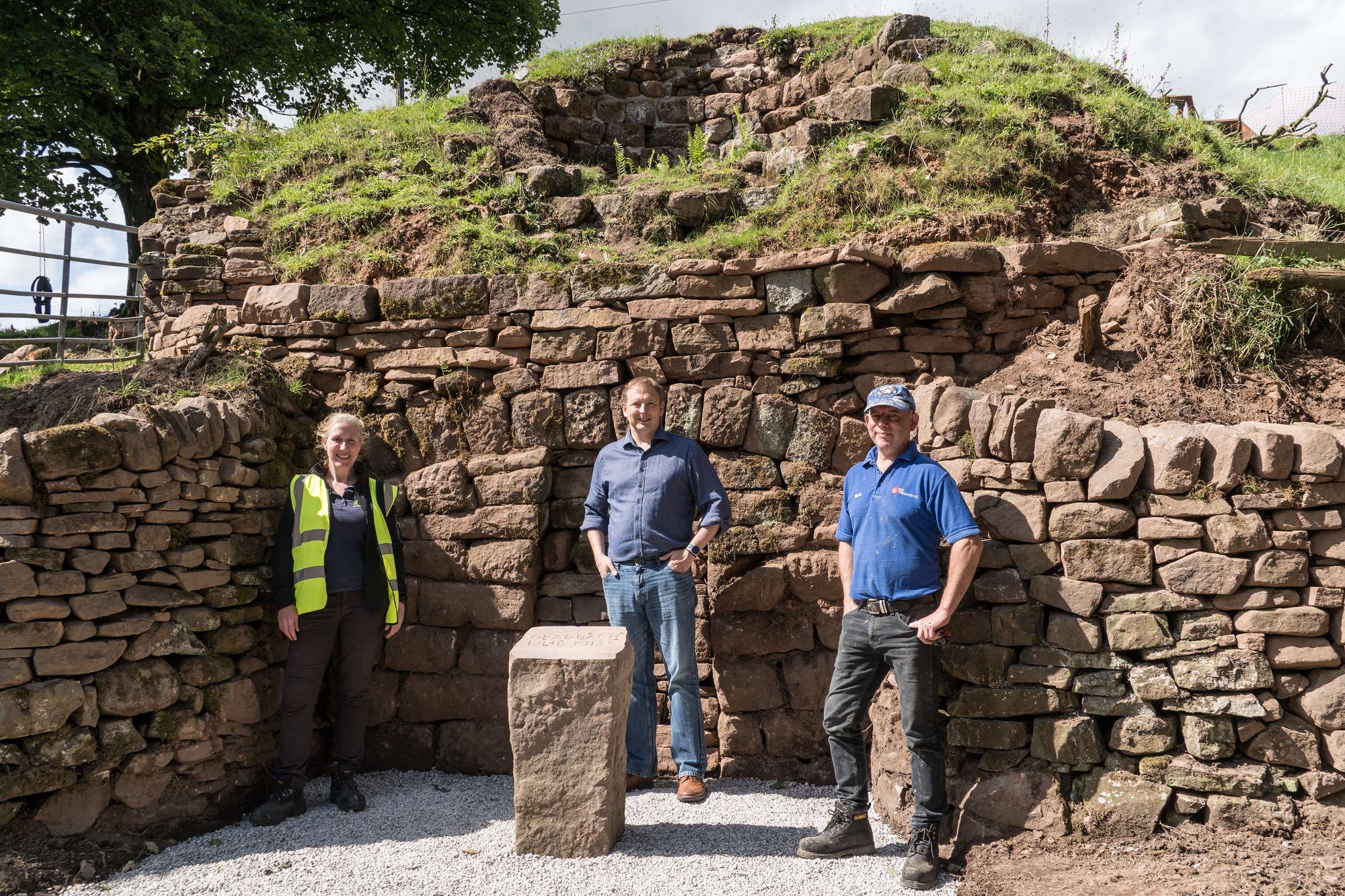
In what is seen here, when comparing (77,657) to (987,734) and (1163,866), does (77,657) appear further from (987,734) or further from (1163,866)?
(1163,866)

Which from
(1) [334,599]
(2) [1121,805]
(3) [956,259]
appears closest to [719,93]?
(3) [956,259]

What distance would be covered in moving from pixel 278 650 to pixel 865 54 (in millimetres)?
6473

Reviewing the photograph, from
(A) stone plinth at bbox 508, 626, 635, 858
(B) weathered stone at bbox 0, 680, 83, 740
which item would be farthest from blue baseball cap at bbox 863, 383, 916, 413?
(B) weathered stone at bbox 0, 680, 83, 740

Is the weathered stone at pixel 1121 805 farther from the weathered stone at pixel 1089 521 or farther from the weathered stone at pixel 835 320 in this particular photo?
the weathered stone at pixel 835 320

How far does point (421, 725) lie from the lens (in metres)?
5.20

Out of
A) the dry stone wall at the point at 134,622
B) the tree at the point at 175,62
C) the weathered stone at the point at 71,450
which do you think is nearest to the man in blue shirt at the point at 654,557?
the dry stone wall at the point at 134,622

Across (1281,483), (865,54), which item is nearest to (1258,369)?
(1281,483)

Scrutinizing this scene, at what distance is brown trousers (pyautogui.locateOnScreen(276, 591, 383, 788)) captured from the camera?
4535mm

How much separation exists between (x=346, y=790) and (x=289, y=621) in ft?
3.22

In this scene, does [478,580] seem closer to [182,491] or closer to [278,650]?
[278,650]

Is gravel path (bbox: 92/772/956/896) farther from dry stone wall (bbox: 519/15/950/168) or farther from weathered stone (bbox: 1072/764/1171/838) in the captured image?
dry stone wall (bbox: 519/15/950/168)

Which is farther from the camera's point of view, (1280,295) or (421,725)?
(421,725)

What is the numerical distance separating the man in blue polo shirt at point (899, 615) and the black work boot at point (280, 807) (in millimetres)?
2691

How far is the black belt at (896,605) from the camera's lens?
3650 millimetres
